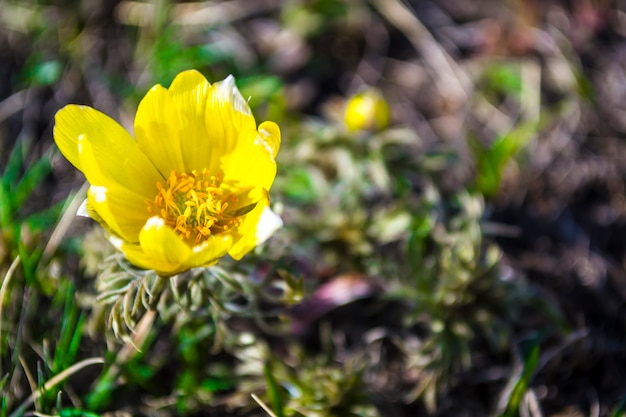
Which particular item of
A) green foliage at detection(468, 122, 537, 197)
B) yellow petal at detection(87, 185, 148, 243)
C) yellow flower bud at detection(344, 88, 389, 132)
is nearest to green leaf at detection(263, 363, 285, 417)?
yellow petal at detection(87, 185, 148, 243)

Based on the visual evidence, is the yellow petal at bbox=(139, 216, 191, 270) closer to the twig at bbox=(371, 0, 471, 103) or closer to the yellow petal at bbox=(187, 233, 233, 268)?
the yellow petal at bbox=(187, 233, 233, 268)

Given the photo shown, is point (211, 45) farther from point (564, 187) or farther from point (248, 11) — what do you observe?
point (564, 187)

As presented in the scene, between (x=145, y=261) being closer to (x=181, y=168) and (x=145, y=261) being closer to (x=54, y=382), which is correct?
(x=181, y=168)

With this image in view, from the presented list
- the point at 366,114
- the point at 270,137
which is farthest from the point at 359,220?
the point at 270,137

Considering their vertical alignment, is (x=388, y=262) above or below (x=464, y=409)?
above

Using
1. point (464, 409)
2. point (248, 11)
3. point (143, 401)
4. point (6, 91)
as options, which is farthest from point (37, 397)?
point (248, 11)
